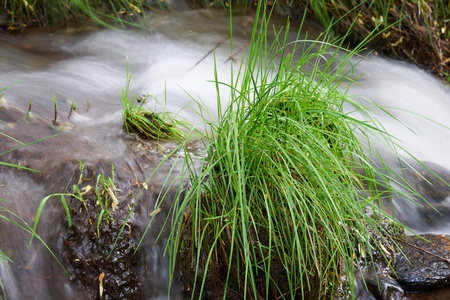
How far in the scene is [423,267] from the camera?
2.39 m

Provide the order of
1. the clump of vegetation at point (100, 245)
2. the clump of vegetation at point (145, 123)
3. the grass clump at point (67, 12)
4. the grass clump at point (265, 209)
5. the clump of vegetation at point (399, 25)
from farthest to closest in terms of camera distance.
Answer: the clump of vegetation at point (399, 25)
the grass clump at point (67, 12)
the clump of vegetation at point (145, 123)
the clump of vegetation at point (100, 245)
the grass clump at point (265, 209)

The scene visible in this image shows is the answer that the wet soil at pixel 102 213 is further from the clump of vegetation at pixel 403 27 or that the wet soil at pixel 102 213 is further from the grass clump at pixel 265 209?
the clump of vegetation at pixel 403 27

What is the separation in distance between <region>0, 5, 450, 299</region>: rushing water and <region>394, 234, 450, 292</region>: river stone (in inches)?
12.0

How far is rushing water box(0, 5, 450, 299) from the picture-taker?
1993 millimetres

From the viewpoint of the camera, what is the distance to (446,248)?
2.51 metres

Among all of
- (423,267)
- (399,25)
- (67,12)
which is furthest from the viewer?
(399,25)

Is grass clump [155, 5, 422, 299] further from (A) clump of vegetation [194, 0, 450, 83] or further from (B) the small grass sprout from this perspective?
(A) clump of vegetation [194, 0, 450, 83]

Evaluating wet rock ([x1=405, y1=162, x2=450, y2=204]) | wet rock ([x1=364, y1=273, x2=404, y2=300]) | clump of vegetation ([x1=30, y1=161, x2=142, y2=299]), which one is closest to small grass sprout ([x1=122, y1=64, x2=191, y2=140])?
clump of vegetation ([x1=30, y1=161, x2=142, y2=299])

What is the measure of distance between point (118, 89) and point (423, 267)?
2.34 meters

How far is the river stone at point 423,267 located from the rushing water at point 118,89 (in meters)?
0.31

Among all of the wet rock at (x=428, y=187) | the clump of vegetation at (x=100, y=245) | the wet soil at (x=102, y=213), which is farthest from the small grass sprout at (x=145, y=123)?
the wet rock at (x=428, y=187)

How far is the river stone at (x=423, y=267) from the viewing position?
2.35m

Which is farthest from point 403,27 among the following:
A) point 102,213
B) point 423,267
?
point 102,213

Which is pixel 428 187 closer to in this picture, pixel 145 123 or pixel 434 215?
pixel 434 215
